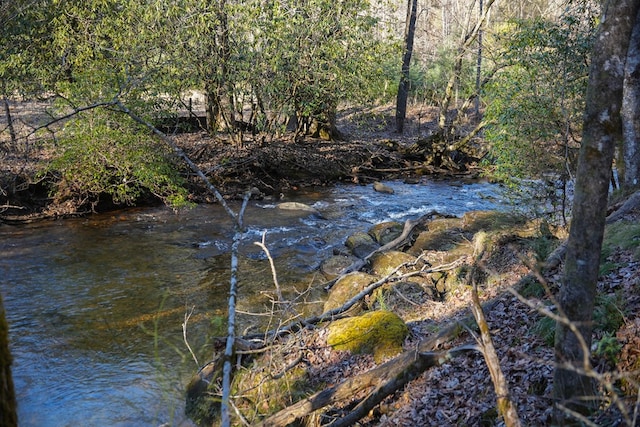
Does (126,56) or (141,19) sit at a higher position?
(141,19)

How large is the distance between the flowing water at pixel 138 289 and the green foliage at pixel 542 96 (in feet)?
15.9

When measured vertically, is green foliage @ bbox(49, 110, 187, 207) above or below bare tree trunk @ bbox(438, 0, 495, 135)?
below

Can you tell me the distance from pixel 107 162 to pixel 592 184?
1375cm

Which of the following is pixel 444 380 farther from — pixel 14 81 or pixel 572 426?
pixel 14 81

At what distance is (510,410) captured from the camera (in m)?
3.80

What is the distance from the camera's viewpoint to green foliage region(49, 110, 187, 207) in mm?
14414

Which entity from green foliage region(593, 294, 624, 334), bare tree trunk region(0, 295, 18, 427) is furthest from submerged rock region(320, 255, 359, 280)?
bare tree trunk region(0, 295, 18, 427)

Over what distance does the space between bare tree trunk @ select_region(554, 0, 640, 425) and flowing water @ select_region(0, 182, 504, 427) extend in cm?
265

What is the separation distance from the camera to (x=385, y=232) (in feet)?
43.9

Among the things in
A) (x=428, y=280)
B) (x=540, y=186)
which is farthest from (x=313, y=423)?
(x=540, y=186)

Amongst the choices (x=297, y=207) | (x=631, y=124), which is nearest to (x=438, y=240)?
(x=631, y=124)

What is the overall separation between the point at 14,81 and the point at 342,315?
1445 centimetres

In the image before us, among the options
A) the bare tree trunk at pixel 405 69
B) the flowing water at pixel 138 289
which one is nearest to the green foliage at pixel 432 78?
the bare tree trunk at pixel 405 69

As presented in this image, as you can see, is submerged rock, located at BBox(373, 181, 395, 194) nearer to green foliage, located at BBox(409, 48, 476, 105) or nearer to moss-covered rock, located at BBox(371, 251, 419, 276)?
moss-covered rock, located at BBox(371, 251, 419, 276)
